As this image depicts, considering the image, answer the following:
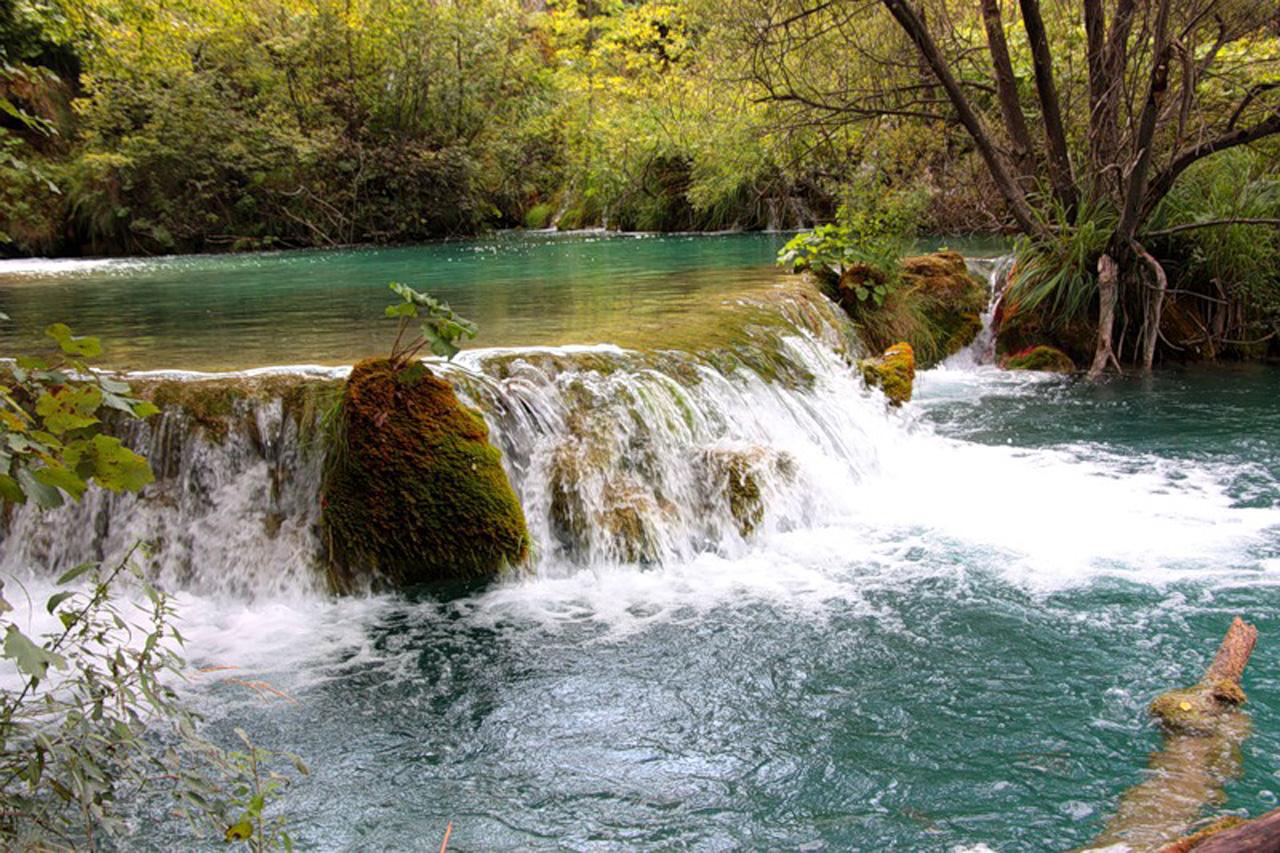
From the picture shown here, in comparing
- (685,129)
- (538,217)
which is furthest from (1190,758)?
(538,217)

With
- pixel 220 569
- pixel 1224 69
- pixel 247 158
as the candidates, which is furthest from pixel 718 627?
pixel 247 158

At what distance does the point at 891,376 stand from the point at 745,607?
14.5 ft

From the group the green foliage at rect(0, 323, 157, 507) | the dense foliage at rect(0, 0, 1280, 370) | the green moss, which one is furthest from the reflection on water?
the green moss

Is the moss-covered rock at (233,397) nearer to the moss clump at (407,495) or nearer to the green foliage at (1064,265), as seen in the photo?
the moss clump at (407,495)

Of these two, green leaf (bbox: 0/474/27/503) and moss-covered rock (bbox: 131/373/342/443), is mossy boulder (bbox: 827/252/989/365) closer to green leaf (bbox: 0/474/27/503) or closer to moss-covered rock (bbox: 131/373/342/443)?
moss-covered rock (bbox: 131/373/342/443)

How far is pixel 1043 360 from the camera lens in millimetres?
10734

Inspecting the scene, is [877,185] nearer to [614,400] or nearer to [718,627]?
[614,400]

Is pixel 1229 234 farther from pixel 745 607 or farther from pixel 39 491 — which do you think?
pixel 39 491

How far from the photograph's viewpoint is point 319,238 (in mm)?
23719

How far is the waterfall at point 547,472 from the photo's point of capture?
17.9 ft

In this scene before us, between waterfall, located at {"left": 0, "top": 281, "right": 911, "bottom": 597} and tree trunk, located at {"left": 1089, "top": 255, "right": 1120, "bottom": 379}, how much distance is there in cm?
408

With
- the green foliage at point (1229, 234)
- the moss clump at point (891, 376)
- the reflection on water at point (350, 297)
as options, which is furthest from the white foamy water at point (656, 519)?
the green foliage at point (1229, 234)

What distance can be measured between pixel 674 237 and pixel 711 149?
2220 millimetres

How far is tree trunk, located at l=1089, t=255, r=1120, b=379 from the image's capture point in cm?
1003
